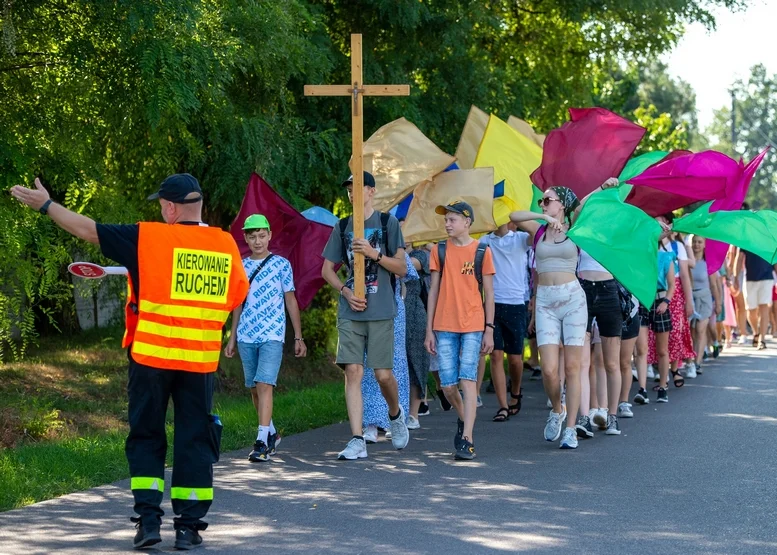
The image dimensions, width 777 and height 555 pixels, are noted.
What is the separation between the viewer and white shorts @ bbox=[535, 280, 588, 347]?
9.79 meters

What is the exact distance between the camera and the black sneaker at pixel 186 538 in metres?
6.33

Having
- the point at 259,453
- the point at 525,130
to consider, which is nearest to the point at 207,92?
the point at 259,453

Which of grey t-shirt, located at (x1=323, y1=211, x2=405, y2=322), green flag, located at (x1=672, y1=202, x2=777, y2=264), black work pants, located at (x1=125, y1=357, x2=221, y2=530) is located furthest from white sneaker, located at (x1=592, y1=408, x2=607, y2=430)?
black work pants, located at (x1=125, y1=357, x2=221, y2=530)

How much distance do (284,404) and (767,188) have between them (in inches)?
4629

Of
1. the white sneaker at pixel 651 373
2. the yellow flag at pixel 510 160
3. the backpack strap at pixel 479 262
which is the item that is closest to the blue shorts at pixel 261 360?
the backpack strap at pixel 479 262

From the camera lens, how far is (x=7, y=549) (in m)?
6.34

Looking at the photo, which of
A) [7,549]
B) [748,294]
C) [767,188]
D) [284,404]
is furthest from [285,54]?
[767,188]

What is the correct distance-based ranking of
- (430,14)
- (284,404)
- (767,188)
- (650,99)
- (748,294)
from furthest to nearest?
1. (767,188)
2. (650,99)
3. (748,294)
4. (430,14)
5. (284,404)

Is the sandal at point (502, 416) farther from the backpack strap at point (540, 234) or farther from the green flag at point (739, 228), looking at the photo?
the green flag at point (739, 228)

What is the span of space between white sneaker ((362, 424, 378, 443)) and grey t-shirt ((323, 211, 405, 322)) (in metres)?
1.24

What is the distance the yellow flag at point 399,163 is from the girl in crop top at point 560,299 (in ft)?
4.77

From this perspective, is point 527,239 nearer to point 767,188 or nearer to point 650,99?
point 650,99

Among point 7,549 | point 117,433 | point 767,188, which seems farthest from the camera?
point 767,188

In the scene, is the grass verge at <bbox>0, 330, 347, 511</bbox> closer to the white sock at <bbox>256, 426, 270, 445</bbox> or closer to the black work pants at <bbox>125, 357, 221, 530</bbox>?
the white sock at <bbox>256, 426, 270, 445</bbox>
